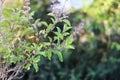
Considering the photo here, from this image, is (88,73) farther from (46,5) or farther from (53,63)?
(46,5)

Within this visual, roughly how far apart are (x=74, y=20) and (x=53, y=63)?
0.76 m

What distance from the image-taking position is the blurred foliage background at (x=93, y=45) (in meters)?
5.45

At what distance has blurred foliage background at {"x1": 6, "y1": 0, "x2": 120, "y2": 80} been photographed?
545 centimetres

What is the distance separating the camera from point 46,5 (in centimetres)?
576

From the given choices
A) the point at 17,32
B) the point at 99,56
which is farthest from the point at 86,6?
the point at 17,32

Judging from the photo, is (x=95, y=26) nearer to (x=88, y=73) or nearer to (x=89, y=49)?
(x=89, y=49)

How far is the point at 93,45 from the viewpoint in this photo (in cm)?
568

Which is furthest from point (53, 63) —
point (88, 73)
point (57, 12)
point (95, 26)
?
point (57, 12)

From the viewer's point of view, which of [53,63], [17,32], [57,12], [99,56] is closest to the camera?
[57,12]

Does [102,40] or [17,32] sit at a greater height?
[17,32]

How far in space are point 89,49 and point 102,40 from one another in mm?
222

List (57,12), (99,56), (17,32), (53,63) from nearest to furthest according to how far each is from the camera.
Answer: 1. (57,12)
2. (17,32)
3. (53,63)
4. (99,56)

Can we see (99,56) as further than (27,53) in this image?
Yes

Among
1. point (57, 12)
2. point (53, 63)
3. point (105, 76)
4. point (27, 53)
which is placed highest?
point (57, 12)
